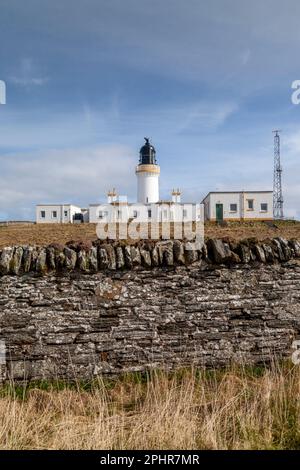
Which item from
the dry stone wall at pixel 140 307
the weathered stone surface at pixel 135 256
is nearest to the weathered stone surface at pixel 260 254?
the dry stone wall at pixel 140 307

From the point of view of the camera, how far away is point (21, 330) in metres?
5.67

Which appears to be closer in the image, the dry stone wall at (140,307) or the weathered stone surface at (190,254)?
the dry stone wall at (140,307)

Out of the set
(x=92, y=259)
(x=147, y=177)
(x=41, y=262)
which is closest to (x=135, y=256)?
(x=92, y=259)

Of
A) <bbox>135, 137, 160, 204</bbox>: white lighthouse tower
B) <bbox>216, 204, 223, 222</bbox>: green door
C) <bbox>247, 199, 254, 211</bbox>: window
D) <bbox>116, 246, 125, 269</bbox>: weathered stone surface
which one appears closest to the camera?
<bbox>116, 246, 125, 269</bbox>: weathered stone surface

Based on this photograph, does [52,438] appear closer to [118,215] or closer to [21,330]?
[21,330]

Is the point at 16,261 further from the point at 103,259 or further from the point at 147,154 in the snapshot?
the point at 147,154

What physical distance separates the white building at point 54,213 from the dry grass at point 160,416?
47223 millimetres

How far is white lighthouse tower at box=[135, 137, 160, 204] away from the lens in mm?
51250

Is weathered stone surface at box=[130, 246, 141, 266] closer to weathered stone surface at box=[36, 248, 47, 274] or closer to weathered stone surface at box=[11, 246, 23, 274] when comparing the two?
weathered stone surface at box=[36, 248, 47, 274]

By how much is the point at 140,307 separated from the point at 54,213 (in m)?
47.8

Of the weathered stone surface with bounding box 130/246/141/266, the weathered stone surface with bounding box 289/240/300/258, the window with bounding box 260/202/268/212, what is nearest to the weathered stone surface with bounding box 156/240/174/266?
A: the weathered stone surface with bounding box 130/246/141/266

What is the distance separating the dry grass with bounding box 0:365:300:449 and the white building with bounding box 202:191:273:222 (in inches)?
1677

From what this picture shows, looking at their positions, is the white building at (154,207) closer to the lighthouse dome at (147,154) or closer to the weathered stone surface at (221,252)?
the lighthouse dome at (147,154)

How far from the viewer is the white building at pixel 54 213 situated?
5141 centimetres
